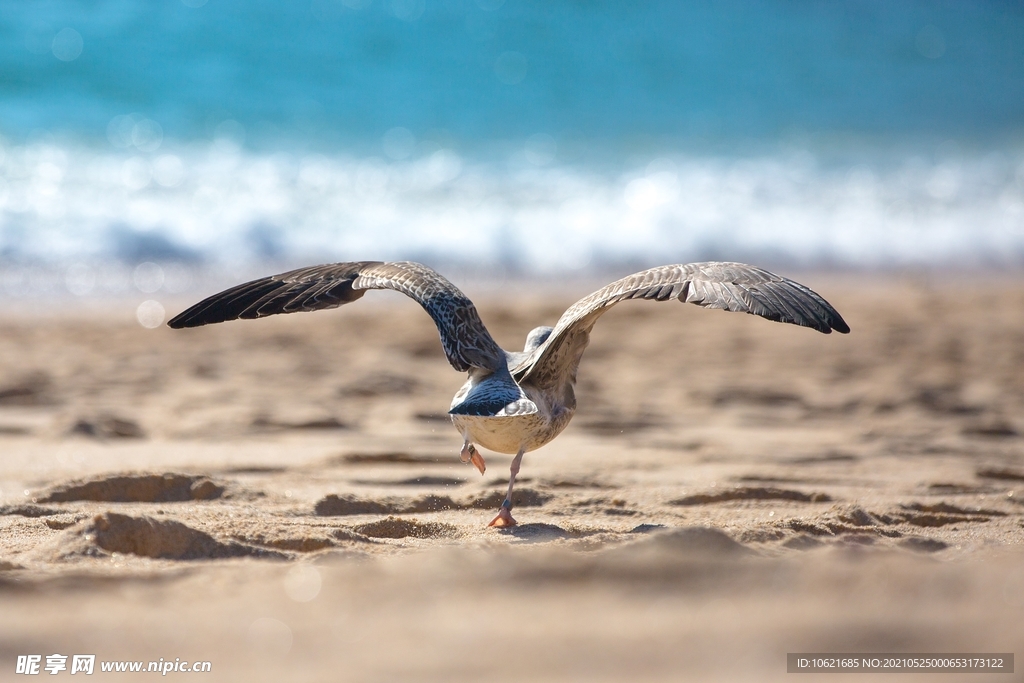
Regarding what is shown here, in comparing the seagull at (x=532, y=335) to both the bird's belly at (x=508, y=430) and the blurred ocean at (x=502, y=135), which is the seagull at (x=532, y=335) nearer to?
the bird's belly at (x=508, y=430)

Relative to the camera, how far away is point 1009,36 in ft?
68.0

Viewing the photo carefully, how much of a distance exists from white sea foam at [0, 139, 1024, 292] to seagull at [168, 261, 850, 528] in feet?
20.2

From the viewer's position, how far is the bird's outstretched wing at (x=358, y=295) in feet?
13.9

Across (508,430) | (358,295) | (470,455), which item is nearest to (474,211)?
(358,295)

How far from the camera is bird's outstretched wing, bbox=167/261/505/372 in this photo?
4.22 meters

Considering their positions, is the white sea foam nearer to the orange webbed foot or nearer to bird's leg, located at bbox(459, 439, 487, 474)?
bird's leg, located at bbox(459, 439, 487, 474)

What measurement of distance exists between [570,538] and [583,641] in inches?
66.1

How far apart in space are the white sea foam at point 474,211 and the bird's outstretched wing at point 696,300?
266 inches

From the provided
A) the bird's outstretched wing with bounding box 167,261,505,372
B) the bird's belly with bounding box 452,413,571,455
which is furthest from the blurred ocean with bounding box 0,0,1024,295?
the bird's belly with bounding box 452,413,571,455

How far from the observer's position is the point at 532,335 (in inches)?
189

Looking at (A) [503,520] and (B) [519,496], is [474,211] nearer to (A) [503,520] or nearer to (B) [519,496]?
(B) [519,496]

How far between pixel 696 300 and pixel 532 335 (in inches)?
43.9

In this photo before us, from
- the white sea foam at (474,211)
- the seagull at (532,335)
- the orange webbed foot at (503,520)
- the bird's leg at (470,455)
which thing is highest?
the white sea foam at (474,211)

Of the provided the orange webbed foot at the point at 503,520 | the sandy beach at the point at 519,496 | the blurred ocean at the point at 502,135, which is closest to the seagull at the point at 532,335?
the orange webbed foot at the point at 503,520
